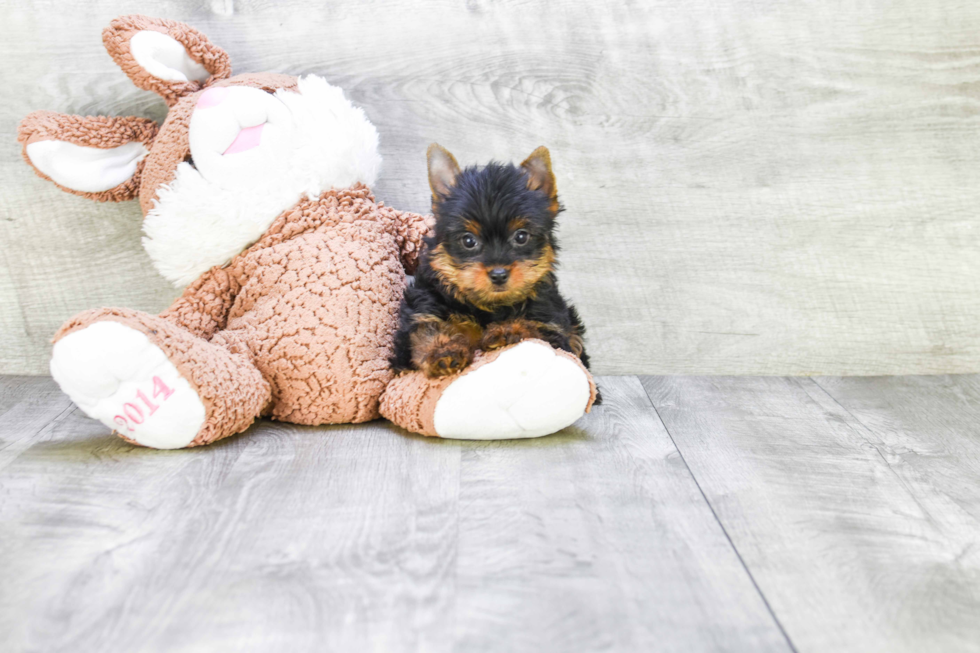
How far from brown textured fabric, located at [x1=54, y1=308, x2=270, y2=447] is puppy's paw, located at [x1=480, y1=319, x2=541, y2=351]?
548mm

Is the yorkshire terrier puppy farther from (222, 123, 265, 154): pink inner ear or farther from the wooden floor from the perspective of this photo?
(222, 123, 265, 154): pink inner ear

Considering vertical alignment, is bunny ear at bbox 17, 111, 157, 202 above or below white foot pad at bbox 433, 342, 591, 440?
above

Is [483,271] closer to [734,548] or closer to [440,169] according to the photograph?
[440,169]

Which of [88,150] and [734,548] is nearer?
[734,548]

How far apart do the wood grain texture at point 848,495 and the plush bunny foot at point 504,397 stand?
32 centimetres

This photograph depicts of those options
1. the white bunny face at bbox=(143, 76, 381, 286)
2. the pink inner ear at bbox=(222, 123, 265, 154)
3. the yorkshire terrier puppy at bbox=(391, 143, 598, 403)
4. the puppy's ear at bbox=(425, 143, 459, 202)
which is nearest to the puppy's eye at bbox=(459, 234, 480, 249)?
the yorkshire terrier puppy at bbox=(391, 143, 598, 403)

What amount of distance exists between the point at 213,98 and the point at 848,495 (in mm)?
1722

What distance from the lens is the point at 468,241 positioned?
5.28ft

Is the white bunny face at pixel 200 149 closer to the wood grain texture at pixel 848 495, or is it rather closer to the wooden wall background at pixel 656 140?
the wooden wall background at pixel 656 140

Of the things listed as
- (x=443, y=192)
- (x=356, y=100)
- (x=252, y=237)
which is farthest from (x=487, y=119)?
(x=252, y=237)

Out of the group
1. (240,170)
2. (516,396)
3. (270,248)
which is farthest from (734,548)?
(240,170)

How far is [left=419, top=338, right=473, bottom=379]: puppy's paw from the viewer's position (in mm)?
1656

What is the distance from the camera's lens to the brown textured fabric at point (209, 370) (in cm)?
153

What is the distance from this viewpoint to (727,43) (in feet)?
7.43
